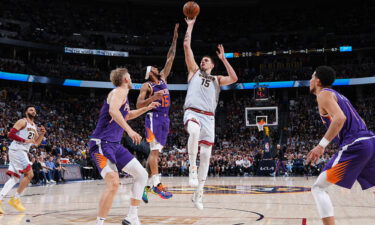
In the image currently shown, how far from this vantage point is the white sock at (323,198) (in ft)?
14.3

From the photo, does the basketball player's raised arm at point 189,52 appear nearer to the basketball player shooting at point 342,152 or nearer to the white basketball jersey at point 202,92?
the white basketball jersey at point 202,92

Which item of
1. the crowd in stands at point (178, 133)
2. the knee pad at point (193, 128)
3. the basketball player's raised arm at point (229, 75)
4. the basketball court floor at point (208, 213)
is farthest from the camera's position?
the crowd in stands at point (178, 133)

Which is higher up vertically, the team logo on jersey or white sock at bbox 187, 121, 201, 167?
white sock at bbox 187, 121, 201, 167

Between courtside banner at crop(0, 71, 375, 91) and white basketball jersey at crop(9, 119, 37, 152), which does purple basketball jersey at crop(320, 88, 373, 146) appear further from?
courtside banner at crop(0, 71, 375, 91)

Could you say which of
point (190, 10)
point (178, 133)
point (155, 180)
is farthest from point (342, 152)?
point (178, 133)

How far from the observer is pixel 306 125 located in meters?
32.2

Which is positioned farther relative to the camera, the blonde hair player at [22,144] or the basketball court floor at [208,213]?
the blonde hair player at [22,144]

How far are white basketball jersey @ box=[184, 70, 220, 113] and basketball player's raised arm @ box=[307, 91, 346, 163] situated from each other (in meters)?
2.70

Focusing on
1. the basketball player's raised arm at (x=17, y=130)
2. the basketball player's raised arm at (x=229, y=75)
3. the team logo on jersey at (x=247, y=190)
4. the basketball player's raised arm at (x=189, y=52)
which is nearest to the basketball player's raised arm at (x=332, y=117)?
the basketball player's raised arm at (x=229, y=75)

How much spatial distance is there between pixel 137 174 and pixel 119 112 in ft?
3.14

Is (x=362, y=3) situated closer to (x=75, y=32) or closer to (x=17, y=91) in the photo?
(x=75, y=32)

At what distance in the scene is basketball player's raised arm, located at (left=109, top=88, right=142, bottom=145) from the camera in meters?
5.17

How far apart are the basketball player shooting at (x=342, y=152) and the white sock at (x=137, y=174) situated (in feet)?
7.65

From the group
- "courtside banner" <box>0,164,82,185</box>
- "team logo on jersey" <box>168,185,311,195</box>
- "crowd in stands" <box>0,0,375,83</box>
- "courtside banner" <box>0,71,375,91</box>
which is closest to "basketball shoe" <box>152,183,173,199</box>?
"team logo on jersey" <box>168,185,311,195</box>
